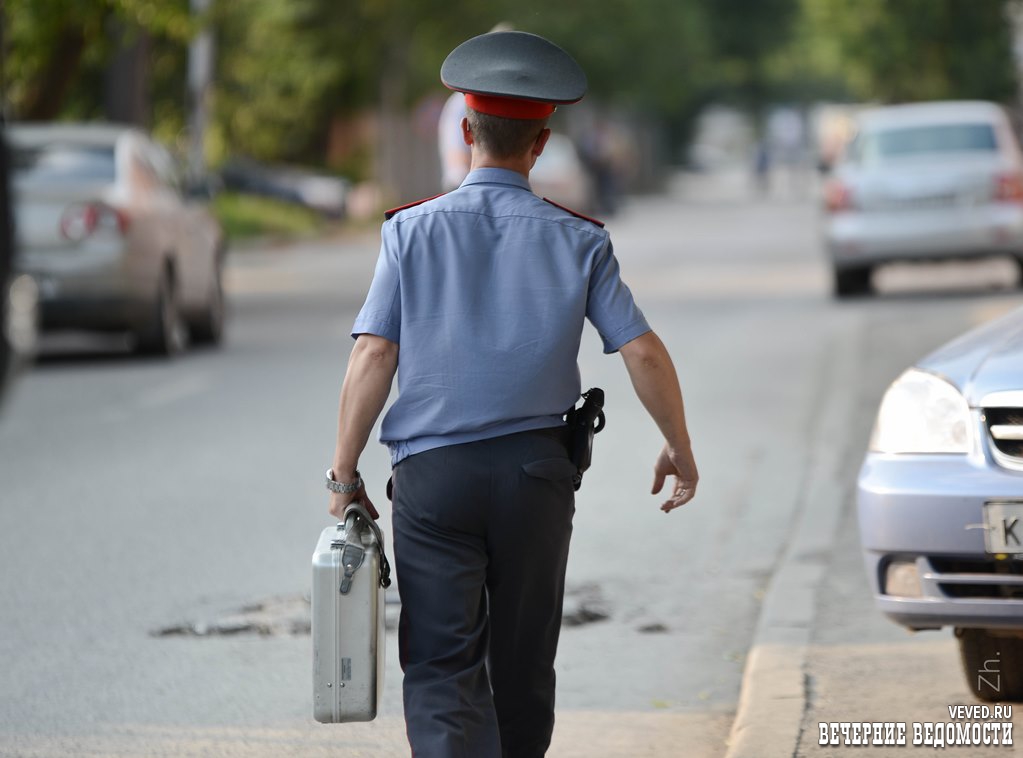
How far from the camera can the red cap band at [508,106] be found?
406 centimetres

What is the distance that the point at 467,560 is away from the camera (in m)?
4.07

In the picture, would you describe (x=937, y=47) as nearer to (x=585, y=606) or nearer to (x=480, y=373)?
(x=585, y=606)

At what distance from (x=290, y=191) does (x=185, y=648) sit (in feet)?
119

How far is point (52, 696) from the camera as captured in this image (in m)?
5.85

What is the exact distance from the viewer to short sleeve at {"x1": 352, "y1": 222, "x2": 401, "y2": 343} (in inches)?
159

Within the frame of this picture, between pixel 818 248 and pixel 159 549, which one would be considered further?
pixel 818 248

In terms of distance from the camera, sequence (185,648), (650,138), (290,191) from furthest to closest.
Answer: (650,138)
(290,191)
(185,648)

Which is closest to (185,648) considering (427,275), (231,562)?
(231,562)

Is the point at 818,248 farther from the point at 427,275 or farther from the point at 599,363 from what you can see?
the point at 427,275

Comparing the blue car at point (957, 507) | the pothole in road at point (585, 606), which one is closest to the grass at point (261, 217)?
the pothole in road at point (585, 606)

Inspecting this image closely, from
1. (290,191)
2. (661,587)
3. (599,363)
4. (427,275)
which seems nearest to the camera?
(427,275)

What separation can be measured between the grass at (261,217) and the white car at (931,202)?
1818 cm

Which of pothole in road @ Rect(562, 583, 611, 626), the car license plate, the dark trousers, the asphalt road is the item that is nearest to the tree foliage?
the asphalt road

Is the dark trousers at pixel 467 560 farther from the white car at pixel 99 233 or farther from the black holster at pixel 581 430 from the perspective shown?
the white car at pixel 99 233
